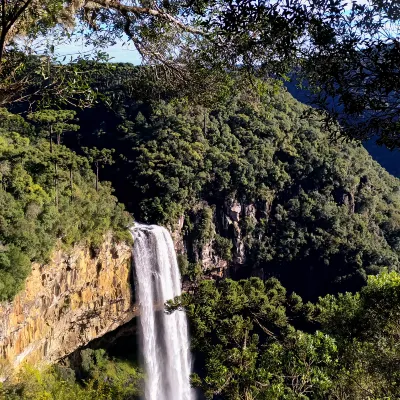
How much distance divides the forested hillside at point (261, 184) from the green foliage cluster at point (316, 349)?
13.9 meters

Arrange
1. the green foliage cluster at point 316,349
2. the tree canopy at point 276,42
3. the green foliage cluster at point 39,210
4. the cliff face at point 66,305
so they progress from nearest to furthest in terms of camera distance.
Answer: the tree canopy at point 276,42, the green foliage cluster at point 316,349, the green foliage cluster at point 39,210, the cliff face at point 66,305

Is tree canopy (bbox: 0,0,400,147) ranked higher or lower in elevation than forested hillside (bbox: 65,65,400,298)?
lower

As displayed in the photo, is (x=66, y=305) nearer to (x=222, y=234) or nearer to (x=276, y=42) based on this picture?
(x=222, y=234)

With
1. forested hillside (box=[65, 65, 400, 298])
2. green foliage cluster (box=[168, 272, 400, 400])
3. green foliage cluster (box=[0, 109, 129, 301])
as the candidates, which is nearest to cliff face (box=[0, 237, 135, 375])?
green foliage cluster (box=[0, 109, 129, 301])

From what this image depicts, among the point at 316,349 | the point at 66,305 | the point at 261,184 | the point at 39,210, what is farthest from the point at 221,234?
the point at 316,349

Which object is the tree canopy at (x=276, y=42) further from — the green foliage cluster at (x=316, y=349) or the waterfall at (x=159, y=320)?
the waterfall at (x=159, y=320)

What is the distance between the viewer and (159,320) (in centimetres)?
1952

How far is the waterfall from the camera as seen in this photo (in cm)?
1819

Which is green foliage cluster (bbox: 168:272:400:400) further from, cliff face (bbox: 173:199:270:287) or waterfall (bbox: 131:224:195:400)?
cliff face (bbox: 173:199:270:287)

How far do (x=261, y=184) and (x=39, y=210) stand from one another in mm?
16272

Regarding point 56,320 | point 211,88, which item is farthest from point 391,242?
point 211,88

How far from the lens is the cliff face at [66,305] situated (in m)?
11.5

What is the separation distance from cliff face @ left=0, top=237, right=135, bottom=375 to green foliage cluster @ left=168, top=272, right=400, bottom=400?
21.3ft

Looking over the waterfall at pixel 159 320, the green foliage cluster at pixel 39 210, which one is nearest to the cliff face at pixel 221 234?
the waterfall at pixel 159 320
